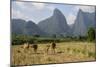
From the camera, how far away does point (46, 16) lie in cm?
264

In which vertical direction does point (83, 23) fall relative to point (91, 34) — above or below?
above

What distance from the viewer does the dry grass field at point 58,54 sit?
2.50 meters

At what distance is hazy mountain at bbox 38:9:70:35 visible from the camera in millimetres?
2645

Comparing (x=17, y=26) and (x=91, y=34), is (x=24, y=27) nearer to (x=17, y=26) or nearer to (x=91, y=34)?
(x=17, y=26)

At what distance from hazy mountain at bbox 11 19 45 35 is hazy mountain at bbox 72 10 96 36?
0.51 meters

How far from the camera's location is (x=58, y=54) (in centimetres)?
270

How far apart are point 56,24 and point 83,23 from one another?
0.42 m

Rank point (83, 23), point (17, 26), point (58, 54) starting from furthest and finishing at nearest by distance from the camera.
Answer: point (83, 23)
point (58, 54)
point (17, 26)

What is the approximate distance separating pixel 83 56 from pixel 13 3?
1.23 meters

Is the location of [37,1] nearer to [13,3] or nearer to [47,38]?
[13,3]

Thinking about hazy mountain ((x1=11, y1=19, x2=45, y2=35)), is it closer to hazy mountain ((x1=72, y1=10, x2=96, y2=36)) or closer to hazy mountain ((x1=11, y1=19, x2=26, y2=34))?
hazy mountain ((x1=11, y1=19, x2=26, y2=34))

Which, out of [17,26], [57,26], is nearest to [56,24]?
[57,26]
